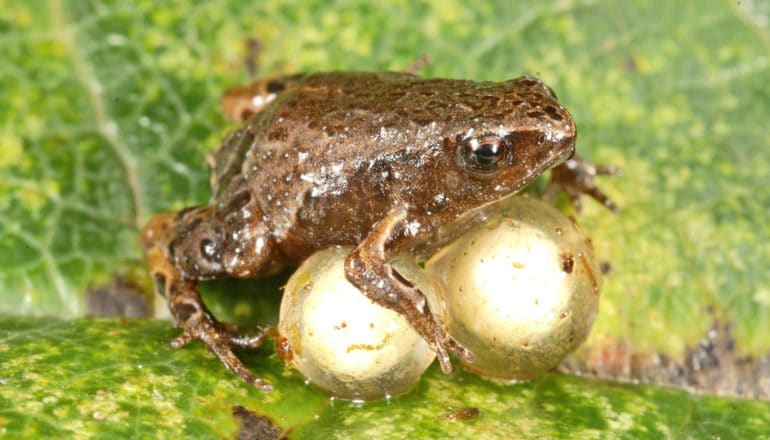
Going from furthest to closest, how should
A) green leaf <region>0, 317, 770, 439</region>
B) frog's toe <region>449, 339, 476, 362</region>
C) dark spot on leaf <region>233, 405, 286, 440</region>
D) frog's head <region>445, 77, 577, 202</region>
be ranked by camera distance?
frog's head <region>445, 77, 577, 202</region>, frog's toe <region>449, 339, 476, 362</region>, dark spot on leaf <region>233, 405, 286, 440</region>, green leaf <region>0, 317, 770, 439</region>

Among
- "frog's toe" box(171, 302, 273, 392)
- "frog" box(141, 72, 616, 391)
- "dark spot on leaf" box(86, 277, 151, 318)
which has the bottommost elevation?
"frog's toe" box(171, 302, 273, 392)

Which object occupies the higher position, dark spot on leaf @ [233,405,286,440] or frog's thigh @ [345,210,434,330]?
frog's thigh @ [345,210,434,330]

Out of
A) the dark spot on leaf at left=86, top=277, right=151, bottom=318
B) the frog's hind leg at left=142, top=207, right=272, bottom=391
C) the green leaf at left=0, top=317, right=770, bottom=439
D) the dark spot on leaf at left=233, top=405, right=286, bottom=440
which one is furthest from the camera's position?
the dark spot on leaf at left=86, top=277, right=151, bottom=318

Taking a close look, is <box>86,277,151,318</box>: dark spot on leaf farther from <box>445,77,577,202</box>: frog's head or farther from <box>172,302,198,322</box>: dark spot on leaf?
<box>445,77,577,202</box>: frog's head

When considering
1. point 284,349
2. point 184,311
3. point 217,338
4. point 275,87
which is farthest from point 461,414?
point 275,87

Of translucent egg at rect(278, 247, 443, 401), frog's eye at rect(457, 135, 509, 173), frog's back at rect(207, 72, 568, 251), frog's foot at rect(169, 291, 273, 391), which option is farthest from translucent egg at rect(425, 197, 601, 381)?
frog's foot at rect(169, 291, 273, 391)

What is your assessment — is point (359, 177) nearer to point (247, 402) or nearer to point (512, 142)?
point (512, 142)

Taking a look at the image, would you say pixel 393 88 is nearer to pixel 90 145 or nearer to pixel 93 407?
pixel 90 145
